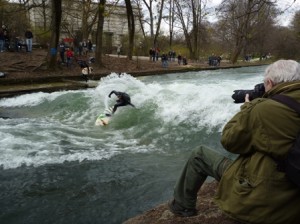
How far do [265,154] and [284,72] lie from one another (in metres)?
0.61

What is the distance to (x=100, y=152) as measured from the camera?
812 centimetres

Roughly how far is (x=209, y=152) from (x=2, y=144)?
6.31 m

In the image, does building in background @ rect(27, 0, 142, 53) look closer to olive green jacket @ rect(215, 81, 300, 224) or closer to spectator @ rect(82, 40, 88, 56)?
spectator @ rect(82, 40, 88, 56)

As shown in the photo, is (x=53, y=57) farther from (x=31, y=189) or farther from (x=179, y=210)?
(x=179, y=210)

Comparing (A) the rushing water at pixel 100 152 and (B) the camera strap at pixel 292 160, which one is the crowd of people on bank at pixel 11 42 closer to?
(A) the rushing water at pixel 100 152

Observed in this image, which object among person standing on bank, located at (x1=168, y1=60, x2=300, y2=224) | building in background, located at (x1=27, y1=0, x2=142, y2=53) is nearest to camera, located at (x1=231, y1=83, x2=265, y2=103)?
person standing on bank, located at (x1=168, y1=60, x2=300, y2=224)

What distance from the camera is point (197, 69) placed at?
3444 centimetres

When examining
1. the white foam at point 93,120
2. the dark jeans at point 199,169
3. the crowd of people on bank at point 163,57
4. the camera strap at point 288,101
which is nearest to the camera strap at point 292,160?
the camera strap at point 288,101

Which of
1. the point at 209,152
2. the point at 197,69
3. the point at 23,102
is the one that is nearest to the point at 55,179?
the point at 209,152

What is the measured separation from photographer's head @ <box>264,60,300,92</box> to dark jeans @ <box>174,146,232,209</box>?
32.1 inches

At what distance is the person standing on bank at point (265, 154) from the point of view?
8.01 feet

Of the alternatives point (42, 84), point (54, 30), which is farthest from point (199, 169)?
point (54, 30)

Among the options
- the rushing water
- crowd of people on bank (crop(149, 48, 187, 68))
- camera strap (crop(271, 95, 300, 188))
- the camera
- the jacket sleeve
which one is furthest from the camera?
crowd of people on bank (crop(149, 48, 187, 68))

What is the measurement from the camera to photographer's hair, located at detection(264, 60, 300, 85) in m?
2.66
